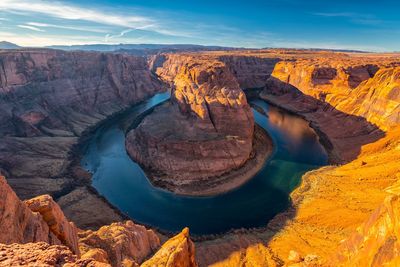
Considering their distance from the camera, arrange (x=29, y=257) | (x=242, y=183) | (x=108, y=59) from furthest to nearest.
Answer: (x=108, y=59), (x=242, y=183), (x=29, y=257)

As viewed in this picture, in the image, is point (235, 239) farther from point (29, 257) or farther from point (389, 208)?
point (29, 257)

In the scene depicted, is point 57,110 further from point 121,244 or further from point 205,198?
point 121,244

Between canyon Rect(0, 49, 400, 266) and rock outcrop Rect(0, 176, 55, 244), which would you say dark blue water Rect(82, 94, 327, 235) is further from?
rock outcrop Rect(0, 176, 55, 244)

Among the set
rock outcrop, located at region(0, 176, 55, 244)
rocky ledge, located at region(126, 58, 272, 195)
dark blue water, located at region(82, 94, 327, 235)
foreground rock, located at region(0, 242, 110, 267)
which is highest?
foreground rock, located at region(0, 242, 110, 267)

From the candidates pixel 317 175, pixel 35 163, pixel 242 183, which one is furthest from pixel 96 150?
pixel 317 175

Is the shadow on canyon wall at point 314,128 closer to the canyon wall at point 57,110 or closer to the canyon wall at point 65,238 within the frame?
the canyon wall at point 65,238

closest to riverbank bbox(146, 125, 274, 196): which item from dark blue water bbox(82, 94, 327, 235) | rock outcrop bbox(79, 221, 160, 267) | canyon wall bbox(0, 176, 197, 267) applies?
dark blue water bbox(82, 94, 327, 235)

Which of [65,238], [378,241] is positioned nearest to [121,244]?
[65,238]
